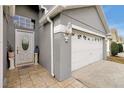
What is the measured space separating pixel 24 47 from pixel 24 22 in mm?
1719

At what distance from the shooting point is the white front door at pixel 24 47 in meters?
5.95

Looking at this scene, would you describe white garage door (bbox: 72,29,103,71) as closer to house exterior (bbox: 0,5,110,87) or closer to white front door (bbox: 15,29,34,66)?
house exterior (bbox: 0,5,110,87)

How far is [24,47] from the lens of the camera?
6.25 meters

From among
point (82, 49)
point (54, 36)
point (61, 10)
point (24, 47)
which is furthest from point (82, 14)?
point (24, 47)

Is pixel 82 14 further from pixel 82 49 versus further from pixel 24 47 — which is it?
pixel 24 47

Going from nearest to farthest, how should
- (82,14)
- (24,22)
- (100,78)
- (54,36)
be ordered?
(100,78), (54,36), (82,14), (24,22)

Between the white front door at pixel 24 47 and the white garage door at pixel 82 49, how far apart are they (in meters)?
3.25

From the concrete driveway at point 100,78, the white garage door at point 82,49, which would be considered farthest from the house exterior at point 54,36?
the concrete driveway at point 100,78

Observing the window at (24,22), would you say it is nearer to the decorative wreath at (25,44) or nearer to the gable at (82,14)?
the decorative wreath at (25,44)

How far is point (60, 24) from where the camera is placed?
3.79 m

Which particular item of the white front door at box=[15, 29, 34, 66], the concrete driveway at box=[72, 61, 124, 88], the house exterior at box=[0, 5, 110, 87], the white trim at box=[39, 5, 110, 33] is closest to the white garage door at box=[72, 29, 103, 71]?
the house exterior at box=[0, 5, 110, 87]
